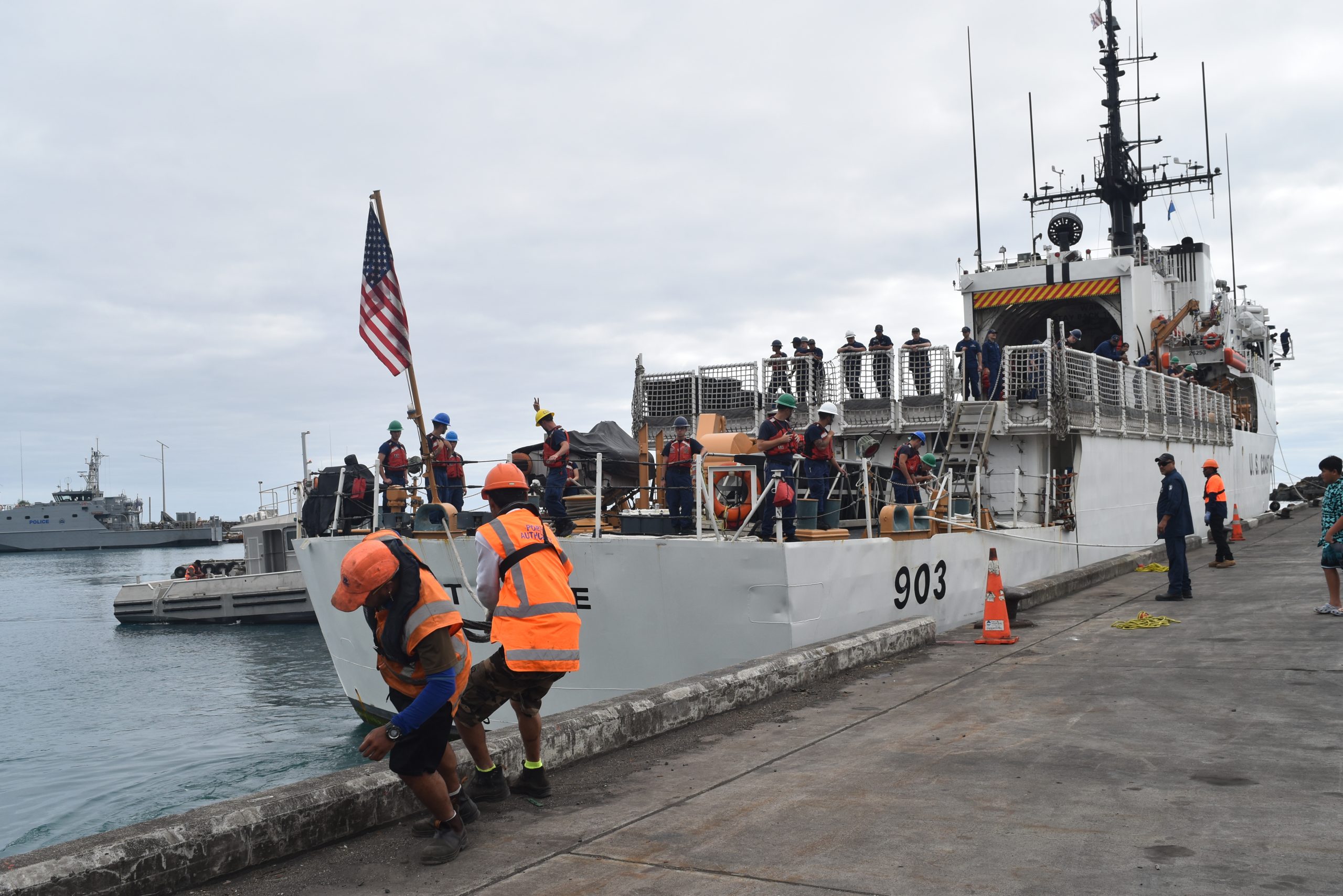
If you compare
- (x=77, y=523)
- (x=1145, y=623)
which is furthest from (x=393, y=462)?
(x=77, y=523)

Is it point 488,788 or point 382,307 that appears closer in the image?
point 488,788

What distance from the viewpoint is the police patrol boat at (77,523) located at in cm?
12062

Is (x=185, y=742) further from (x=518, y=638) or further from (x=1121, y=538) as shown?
(x=1121, y=538)

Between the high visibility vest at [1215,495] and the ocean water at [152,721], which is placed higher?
the high visibility vest at [1215,495]

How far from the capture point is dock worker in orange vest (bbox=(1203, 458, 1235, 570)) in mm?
17609

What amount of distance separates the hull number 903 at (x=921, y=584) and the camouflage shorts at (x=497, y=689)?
7489 millimetres

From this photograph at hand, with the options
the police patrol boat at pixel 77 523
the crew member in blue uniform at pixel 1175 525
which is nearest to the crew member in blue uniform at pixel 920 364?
the crew member in blue uniform at pixel 1175 525

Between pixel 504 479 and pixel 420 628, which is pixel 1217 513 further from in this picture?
pixel 420 628

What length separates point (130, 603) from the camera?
40969mm

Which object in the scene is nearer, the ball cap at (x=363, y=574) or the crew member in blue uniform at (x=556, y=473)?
the ball cap at (x=363, y=574)

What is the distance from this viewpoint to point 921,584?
40.8ft

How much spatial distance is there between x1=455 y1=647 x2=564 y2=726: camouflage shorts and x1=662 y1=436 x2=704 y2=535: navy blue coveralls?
605 cm

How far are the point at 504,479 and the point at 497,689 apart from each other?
1.07 m

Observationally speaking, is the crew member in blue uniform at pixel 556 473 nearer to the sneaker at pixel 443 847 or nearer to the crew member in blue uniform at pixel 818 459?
the crew member in blue uniform at pixel 818 459
